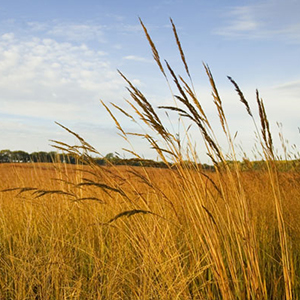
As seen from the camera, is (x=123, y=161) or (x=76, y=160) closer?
(x=123, y=161)

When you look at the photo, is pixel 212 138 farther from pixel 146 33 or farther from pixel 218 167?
pixel 146 33

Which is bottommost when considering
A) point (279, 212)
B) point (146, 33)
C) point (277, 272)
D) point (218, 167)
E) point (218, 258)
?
point (277, 272)

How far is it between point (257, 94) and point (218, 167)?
39cm

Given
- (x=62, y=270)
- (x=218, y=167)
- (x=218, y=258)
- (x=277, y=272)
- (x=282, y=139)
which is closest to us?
(x=218, y=258)

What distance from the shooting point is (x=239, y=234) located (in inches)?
61.8

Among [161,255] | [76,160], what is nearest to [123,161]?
[161,255]

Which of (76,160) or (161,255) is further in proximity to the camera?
(76,160)

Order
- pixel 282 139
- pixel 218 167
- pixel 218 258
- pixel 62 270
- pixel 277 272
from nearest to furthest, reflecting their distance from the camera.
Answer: pixel 218 258 < pixel 218 167 < pixel 62 270 < pixel 277 272 < pixel 282 139

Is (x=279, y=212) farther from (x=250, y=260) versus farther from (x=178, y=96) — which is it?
(x=178, y=96)

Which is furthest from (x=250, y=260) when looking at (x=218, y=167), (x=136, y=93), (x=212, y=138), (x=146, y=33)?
(x=146, y=33)

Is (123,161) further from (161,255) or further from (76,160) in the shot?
(76,160)

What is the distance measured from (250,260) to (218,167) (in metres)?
0.45

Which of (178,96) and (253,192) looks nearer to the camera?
(178,96)

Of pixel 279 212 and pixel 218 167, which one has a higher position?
pixel 218 167
